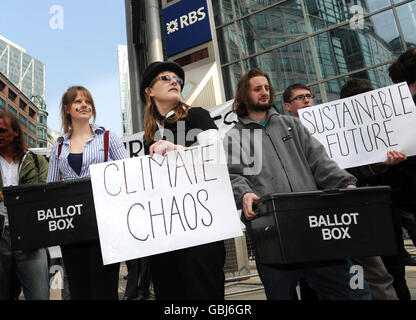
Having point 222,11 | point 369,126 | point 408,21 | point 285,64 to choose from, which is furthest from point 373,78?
point 369,126

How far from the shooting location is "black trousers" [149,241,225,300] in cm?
162

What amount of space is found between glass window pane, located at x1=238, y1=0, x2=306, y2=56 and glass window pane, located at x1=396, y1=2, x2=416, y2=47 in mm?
2991

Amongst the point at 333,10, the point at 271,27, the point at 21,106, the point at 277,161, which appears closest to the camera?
the point at 277,161

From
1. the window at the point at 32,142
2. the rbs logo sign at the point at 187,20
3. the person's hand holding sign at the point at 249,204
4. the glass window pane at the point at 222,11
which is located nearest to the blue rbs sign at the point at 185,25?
the rbs logo sign at the point at 187,20

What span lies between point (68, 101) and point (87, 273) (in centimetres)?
119

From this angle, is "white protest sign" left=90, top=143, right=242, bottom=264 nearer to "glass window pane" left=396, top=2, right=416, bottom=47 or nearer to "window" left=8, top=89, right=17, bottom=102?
"glass window pane" left=396, top=2, right=416, bottom=47

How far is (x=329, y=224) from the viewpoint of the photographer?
144cm

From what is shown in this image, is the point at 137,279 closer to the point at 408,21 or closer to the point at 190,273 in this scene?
the point at 190,273

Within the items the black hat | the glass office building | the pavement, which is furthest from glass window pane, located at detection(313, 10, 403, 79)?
the black hat

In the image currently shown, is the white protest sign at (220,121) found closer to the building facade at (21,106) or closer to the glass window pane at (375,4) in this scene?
the glass window pane at (375,4)

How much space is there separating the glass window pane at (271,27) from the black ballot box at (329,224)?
11823 mm

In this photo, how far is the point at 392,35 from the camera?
411 inches

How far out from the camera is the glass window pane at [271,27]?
12.3 m
